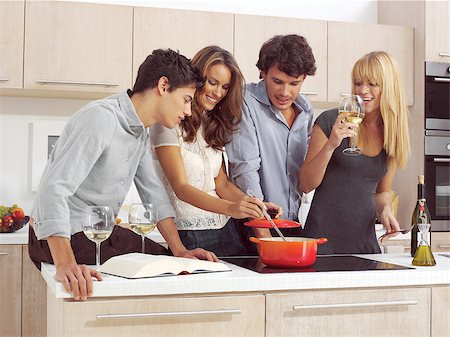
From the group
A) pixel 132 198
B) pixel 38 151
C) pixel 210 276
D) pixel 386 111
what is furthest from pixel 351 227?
pixel 38 151

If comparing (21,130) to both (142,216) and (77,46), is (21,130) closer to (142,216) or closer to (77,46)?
(77,46)

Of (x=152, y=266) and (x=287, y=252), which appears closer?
(x=152, y=266)

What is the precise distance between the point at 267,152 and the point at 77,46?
1.72 meters

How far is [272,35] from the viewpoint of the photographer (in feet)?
14.3

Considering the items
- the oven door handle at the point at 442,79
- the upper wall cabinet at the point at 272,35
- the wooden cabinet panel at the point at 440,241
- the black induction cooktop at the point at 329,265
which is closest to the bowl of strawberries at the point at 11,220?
the upper wall cabinet at the point at 272,35

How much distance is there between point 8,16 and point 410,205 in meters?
2.69

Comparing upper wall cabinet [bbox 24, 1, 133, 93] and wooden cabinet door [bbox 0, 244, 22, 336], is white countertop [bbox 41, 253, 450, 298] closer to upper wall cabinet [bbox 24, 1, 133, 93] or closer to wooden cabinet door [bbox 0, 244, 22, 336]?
wooden cabinet door [bbox 0, 244, 22, 336]

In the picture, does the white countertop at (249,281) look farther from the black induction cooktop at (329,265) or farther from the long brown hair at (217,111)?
the long brown hair at (217,111)

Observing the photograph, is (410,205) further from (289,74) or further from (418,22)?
(289,74)

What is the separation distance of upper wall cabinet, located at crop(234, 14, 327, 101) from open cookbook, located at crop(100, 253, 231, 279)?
2.38m

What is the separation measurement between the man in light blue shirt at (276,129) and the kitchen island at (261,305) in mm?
681

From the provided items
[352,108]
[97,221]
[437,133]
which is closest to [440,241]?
[437,133]

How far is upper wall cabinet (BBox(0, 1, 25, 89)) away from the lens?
3932 mm

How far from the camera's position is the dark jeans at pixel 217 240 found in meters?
2.61
